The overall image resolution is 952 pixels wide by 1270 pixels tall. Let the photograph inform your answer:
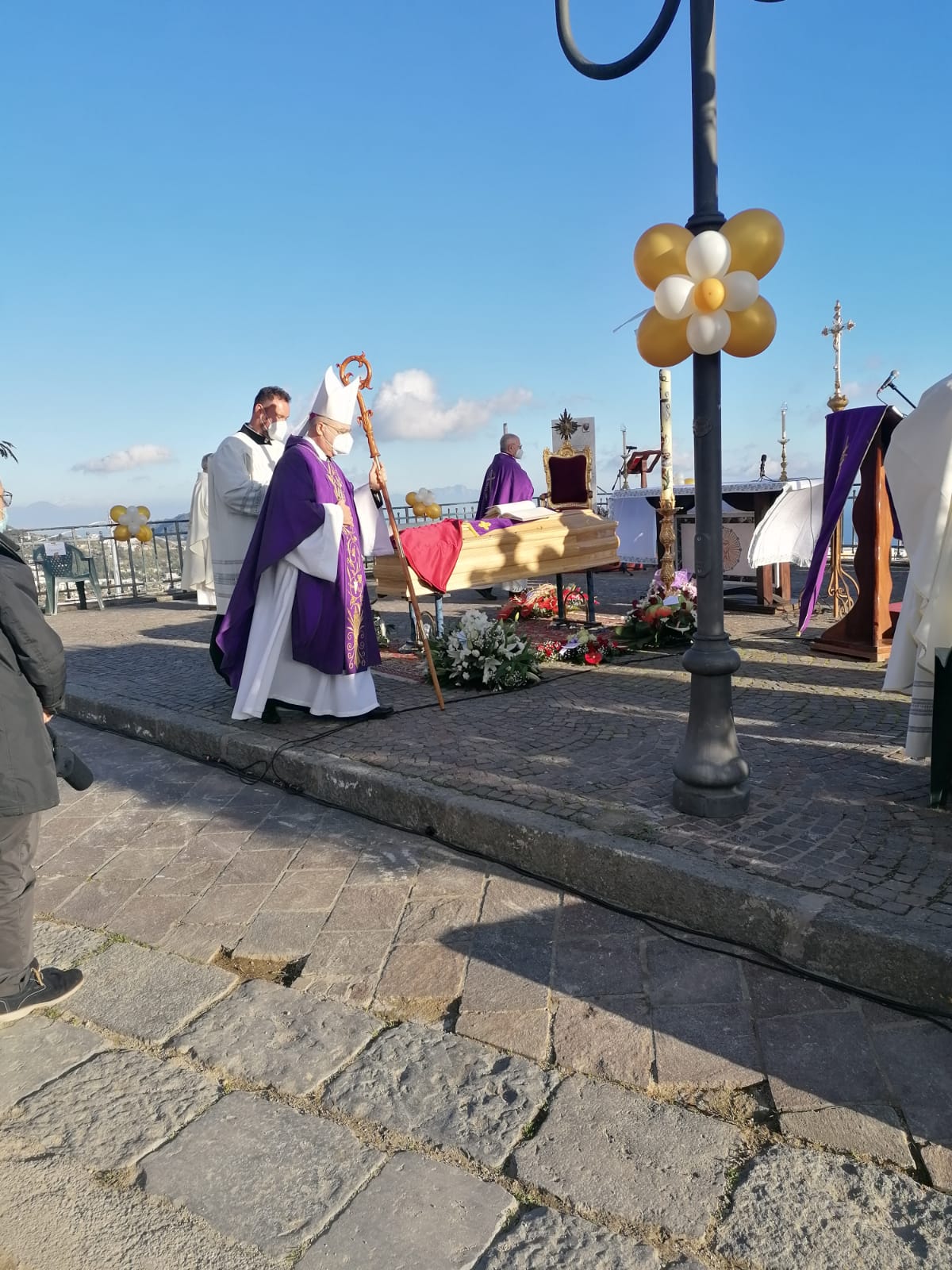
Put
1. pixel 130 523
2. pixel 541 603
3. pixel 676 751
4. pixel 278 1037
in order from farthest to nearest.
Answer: pixel 130 523, pixel 541 603, pixel 676 751, pixel 278 1037

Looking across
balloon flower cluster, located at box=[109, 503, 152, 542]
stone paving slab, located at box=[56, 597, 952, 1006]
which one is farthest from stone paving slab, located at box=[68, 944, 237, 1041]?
A: balloon flower cluster, located at box=[109, 503, 152, 542]

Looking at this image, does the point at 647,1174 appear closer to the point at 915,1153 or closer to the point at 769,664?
the point at 915,1153

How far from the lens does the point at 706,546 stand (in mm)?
3547

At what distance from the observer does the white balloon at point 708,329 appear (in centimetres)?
345

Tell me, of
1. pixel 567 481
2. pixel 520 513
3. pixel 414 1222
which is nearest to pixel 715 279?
pixel 414 1222

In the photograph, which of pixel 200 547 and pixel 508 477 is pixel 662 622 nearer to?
pixel 508 477

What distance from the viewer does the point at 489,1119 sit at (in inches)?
89.1

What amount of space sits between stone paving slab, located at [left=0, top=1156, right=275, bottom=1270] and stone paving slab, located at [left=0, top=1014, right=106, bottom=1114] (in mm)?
383

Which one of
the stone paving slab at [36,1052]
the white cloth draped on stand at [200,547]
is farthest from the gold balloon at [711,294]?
the white cloth draped on stand at [200,547]

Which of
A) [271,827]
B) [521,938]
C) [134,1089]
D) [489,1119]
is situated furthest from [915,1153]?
[271,827]

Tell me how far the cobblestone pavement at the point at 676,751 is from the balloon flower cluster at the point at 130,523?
6028 millimetres

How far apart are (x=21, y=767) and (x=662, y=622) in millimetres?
5779

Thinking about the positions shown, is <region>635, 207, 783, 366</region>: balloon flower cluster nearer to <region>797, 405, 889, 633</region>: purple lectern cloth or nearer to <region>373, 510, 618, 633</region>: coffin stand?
<region>797, 405, 889, 633</region>: purple lectern cloth

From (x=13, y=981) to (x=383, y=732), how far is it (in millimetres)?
2657
